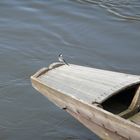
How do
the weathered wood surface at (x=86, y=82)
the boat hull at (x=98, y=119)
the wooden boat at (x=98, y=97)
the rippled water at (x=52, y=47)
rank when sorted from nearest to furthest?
the boat hull at (x=98, y=119)
the wooden boat at (x=98, y=97)
the weathered wood surface at (x=86, y=82)
the rippled water at (x=52, y=47)

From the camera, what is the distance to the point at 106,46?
1140 centimetres

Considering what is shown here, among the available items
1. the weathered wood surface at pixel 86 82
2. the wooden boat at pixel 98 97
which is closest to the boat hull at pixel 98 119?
the wooden boat at pixel 98 97

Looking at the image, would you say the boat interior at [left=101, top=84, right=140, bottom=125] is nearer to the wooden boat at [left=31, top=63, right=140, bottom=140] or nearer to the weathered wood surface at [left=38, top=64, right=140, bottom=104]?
the wooden boat at [left=31, top=63, right=140, bottom=140]

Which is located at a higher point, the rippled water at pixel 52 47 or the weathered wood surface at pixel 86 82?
the weathered wood surface at pixel 86 82

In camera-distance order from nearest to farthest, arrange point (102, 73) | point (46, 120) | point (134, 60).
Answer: point (102, 73) → point (46, 120) → point (134, 60)

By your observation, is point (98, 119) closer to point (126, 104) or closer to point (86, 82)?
point (86, 82)

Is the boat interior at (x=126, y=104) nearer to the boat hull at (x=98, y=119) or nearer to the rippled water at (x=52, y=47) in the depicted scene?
the boat hull at (x=98, y=119)

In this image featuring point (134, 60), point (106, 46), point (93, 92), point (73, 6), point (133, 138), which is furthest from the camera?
point (73, 6)

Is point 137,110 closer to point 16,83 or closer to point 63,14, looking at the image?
point 16,83

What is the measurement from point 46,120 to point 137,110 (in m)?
2.21

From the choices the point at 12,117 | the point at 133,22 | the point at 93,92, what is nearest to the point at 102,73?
the point at 93,92

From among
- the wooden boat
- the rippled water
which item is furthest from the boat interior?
the rippled water

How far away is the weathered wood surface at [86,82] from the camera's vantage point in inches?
260

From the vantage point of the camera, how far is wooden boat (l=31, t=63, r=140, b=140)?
615 cm
